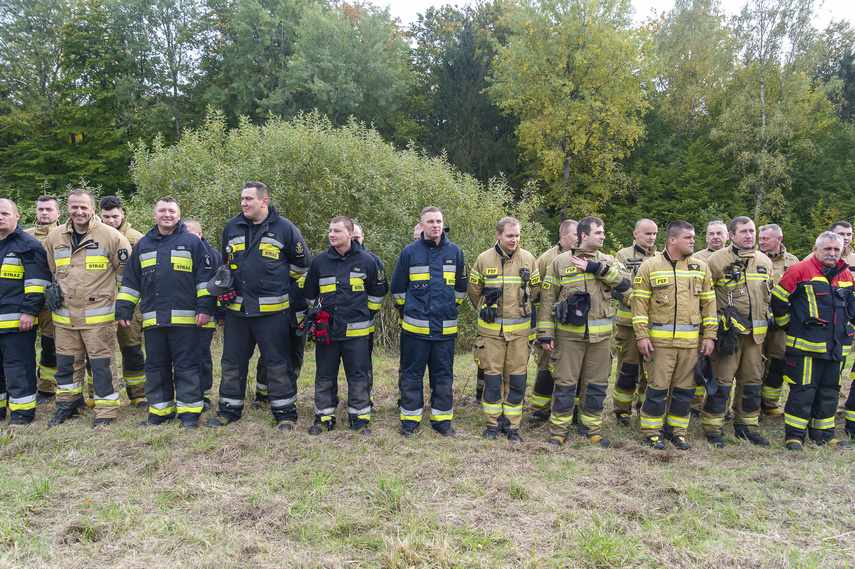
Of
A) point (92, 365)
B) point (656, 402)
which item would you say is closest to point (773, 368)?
point (656, 402)

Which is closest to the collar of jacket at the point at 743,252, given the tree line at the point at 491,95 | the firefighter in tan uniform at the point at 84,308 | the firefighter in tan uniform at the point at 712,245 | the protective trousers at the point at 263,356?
the firefighter in tan uniform at the point at 712,245

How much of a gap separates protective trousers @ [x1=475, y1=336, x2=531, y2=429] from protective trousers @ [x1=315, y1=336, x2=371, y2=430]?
1.26 m

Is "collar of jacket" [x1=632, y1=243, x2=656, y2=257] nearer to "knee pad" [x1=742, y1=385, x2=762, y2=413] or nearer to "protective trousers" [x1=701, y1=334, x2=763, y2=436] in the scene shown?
"protective trousers" [x1=701, y1=334, x2=763, y2=436]

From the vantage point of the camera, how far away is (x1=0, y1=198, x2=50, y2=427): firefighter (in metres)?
5.33

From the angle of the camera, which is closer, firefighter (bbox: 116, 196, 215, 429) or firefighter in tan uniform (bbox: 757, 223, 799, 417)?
firefighter (bbox: 116, 196, 215, 429)

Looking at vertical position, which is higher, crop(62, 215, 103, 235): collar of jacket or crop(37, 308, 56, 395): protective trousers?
crop(62, 215, 103, 235): collar of jacket

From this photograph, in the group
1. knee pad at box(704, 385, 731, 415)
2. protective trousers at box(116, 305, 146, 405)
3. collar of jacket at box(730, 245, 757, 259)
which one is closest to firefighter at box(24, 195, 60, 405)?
protective trousers at box(116, 305, 146, 405)

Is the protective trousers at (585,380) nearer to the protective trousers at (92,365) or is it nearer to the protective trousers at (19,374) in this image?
the protective trousers at (92,365)

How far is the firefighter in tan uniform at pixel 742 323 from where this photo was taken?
207 inches

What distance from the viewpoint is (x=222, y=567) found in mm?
2992

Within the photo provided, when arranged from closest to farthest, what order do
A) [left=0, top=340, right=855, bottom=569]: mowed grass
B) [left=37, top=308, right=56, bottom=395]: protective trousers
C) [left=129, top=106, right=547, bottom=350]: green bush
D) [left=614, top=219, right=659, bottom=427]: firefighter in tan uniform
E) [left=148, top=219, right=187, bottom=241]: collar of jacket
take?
[left=0, top=340, right=855, bottom=569]: mowed grass < [left=148, top=219, right=187, bottom=241]: collar of jacket < [left=614, top=219, right=659, bottom=427]: firefighter in tan uniform < [left=37, top=308, right=56, bottom=395]: protective trousers < [left=129, top=106, right=547, bottom=350]: green bush

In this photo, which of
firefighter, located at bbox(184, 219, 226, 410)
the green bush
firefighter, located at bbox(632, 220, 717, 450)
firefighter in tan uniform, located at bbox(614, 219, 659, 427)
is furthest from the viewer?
the green bush

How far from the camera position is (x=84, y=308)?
5.34 meters

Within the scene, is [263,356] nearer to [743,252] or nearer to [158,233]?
[158,233]
